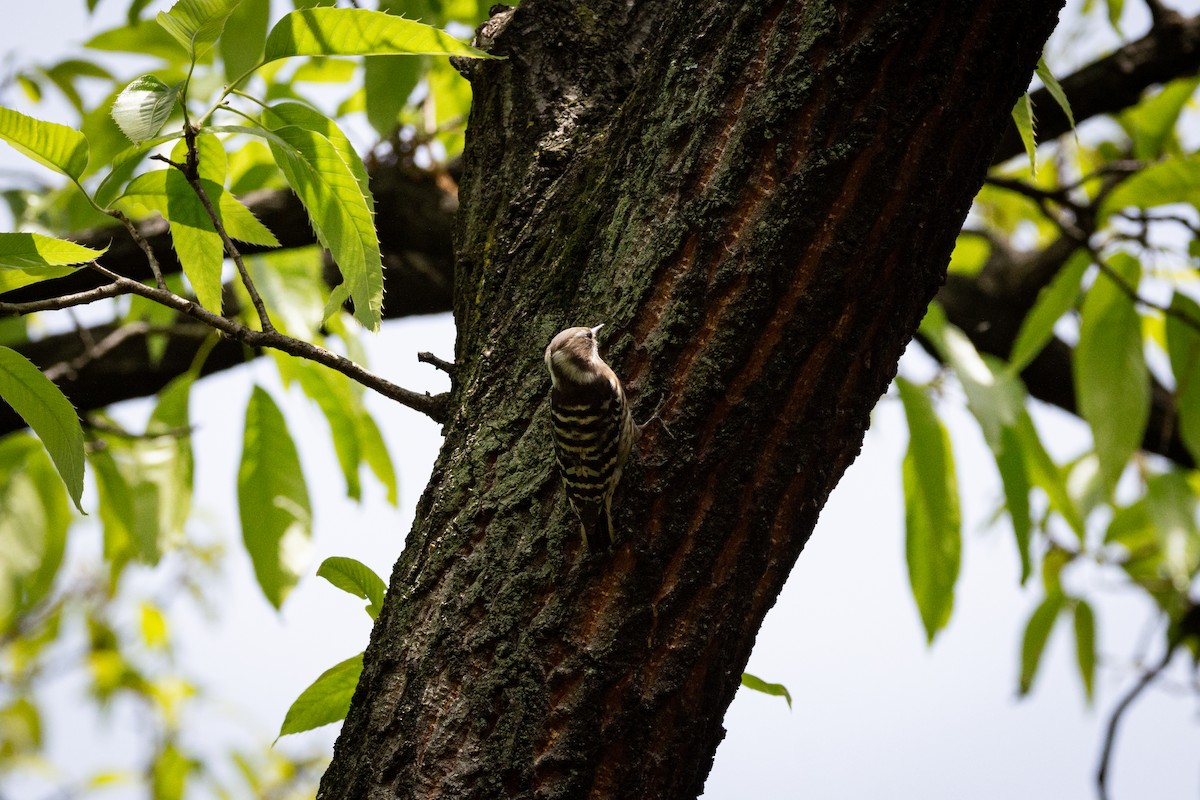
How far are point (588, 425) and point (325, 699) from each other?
24.9 inches

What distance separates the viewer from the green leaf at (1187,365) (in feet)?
9.41

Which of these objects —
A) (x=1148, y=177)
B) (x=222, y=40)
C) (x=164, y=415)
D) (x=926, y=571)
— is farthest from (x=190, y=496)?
(x=1148, y=177)

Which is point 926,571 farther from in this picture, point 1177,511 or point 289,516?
point 289,516

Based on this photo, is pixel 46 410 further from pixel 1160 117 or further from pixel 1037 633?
pixel 1037 633

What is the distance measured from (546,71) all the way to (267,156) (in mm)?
1497

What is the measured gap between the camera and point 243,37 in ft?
8.74

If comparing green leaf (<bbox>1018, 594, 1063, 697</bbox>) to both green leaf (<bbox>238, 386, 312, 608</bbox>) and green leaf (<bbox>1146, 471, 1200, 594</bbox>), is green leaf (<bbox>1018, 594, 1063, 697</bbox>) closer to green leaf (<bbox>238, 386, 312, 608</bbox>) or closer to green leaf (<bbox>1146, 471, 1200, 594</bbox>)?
green leaf (<bbox>1146, 471, 1200, 594</bbox>)

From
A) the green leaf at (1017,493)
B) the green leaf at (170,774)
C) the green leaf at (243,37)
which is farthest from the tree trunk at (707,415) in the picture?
the green leaf at (170,774)

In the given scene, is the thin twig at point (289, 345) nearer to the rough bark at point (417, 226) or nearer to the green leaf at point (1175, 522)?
the rough bark at point (417, 226)

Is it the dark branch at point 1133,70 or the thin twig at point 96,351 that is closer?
the thin twig at point 96,351

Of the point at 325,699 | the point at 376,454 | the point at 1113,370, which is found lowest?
the point at 325,699

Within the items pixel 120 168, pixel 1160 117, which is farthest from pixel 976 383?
pixel 120 168

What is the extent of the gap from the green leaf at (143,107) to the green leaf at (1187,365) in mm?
2733

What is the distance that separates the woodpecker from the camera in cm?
137
